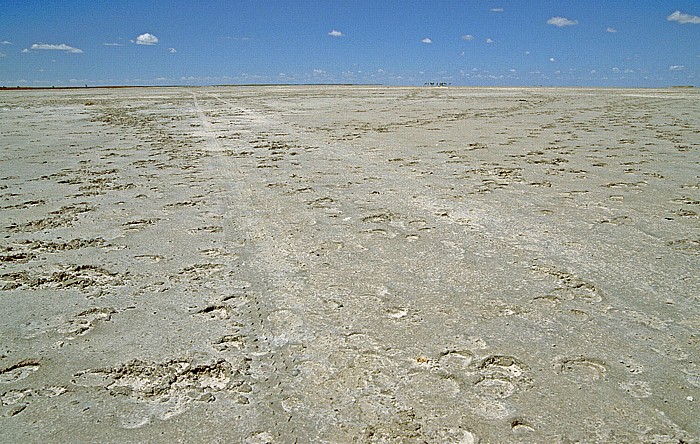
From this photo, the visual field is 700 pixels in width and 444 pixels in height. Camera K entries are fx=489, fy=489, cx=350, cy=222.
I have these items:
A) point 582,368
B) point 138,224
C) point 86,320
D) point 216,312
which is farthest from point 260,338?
point 138,224

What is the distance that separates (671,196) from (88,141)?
8.70 meters

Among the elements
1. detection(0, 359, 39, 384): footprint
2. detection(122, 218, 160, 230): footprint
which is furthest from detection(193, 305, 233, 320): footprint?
detection(122, 218, 160, 230): footprint

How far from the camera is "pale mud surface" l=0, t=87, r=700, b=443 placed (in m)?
1.52

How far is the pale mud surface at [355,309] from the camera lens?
1520mm

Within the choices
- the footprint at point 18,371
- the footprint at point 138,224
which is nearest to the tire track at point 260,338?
the footprint at point 138,224

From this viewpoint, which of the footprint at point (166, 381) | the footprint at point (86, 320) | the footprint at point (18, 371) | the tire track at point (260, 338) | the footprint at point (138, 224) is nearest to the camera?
the tire track at point (260, 338)

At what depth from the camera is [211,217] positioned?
12.1 ft

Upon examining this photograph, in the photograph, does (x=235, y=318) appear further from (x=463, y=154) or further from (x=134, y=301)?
(x=463, y=154)

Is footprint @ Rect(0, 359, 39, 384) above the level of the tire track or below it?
below

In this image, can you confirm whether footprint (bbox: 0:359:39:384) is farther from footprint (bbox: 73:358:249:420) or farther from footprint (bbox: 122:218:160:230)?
footprint (bbox: 122:218:160:230)

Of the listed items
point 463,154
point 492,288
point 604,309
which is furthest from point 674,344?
point 463,154

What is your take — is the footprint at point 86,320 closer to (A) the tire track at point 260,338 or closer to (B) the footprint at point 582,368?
(A) the tire track at point 260,338

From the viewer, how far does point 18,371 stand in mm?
1789

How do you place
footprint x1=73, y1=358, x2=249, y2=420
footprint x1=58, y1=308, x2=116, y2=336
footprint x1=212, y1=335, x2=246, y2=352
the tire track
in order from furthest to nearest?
footprint x1=58, y1=308, x2=116, y2=336
footprint x1=212, y1=335, x2=246, y2=352
footprint x1=73, y1=358, x2=249, y2=420
the tire track
